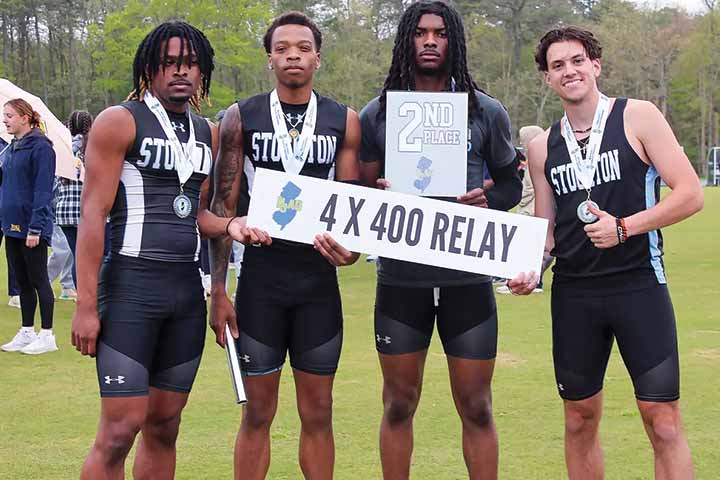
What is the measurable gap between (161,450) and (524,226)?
2106 millimetres

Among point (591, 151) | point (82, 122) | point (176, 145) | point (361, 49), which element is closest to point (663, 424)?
point (591, 151)

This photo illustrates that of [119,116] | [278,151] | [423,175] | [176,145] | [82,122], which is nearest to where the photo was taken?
[119,116]

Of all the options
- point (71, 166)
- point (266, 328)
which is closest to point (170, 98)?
point (266, 328)

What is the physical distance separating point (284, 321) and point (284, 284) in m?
0.20

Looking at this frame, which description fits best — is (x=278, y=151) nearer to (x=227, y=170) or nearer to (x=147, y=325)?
(x=227, y=170)

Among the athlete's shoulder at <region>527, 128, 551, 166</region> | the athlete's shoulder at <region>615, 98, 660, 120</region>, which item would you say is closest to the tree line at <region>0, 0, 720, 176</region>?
the athlete's shoulder at <region>527, 128, 551, 166</region>

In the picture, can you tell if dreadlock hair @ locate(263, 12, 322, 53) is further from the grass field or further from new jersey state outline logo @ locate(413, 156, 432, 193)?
the grass field

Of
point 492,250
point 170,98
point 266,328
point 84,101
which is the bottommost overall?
A: point 266,328

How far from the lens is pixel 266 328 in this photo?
4.73 meters

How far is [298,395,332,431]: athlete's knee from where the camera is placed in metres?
4.75

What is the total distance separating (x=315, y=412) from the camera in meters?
4.76

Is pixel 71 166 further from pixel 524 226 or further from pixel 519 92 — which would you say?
pixel 519 92

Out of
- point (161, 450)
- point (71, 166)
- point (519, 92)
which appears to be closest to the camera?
point (161, 450)

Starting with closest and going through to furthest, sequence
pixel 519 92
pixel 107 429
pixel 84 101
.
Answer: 1. pixel 107 429
2. pixel 84 101
3. pixel 519 92
